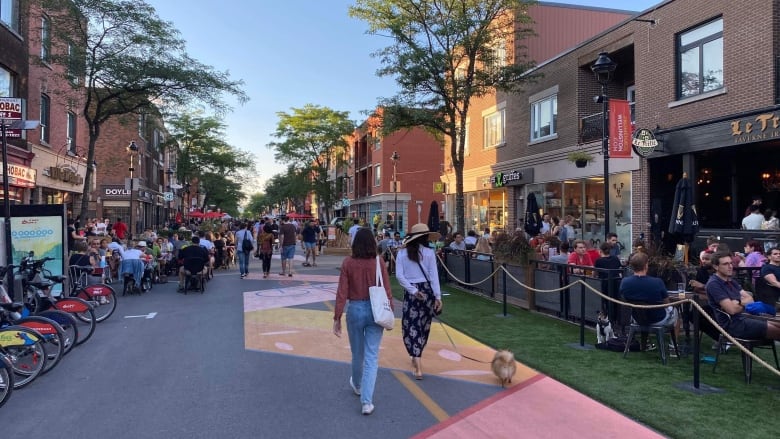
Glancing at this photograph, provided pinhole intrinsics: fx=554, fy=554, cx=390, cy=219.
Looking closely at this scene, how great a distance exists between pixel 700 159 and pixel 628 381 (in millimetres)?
12223

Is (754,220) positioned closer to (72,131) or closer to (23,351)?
(23,351)

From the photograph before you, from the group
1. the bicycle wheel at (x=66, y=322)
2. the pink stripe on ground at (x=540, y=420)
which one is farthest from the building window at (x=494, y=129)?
the pink stripe on ground at (x=540, y=420)

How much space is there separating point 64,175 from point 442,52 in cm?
1716

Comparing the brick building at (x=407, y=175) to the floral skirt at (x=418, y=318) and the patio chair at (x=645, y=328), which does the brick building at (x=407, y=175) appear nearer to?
the patio chair at (x=645, y=328)

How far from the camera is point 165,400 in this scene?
5.63 m

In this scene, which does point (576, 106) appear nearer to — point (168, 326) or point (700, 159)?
point (700, 159)

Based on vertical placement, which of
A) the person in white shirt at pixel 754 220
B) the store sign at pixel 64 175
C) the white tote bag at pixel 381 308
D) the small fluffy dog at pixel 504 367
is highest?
the store sign at pixel 64 175

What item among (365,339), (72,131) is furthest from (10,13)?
Result: (365,339)

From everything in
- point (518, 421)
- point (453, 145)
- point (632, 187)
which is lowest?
point (518, 421)

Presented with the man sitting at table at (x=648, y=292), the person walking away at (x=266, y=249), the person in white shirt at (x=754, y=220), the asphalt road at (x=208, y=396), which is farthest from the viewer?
the person walking away at (x=266, y=249)

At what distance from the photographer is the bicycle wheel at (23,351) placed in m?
6.12

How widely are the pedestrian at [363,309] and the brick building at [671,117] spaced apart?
25.5 ft

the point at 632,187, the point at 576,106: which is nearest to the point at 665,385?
the point at 632,187

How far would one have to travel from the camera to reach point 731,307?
6.23 metres
